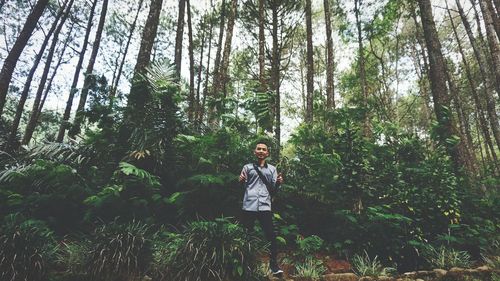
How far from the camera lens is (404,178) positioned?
5.97 m

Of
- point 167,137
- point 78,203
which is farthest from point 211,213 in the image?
point 78,203

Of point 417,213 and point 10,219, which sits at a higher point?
point 417,213

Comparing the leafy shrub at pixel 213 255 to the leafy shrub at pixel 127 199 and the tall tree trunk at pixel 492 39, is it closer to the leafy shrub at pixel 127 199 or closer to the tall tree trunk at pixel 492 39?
the leafy shrub at pixel 127 199

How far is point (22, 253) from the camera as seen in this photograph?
369cm

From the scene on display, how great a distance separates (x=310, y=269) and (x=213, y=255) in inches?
58.0

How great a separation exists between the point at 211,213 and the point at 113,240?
176 cm

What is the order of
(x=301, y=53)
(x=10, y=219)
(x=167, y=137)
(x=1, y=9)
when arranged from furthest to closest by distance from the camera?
1. (x=301, y=53)
2. (x=1, y=9)
3. (x=167, y=137)
4. (x=10, y=219)

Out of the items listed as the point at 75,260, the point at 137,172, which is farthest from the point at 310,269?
the point at 75,260

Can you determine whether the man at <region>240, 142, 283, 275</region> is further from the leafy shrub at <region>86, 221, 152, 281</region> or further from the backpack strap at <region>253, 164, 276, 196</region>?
the leafy shrub at <region>86, 221, 152, 281</region>

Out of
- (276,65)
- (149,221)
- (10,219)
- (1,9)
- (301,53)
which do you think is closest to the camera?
(10,219)

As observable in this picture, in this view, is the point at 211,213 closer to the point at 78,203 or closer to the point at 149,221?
the point at 149,221

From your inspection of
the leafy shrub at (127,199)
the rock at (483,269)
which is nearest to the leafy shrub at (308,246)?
the rock at (483,269)

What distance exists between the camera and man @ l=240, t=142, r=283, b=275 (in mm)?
4305

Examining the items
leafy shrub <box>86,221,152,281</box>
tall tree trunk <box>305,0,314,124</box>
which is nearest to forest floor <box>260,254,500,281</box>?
leafy shrub <box>86,221,152,281</box>
